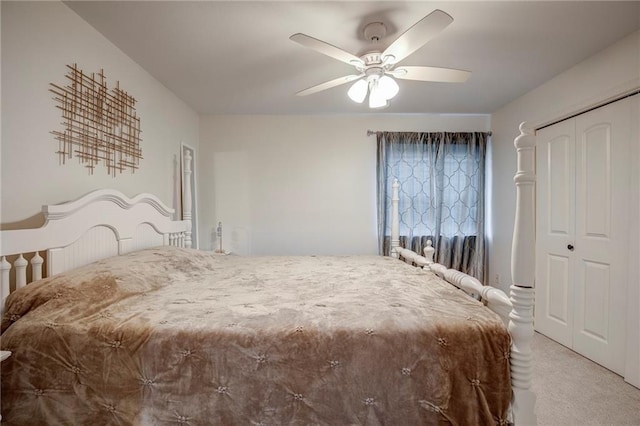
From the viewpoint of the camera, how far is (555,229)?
8.72 ft

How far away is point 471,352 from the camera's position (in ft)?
3.32

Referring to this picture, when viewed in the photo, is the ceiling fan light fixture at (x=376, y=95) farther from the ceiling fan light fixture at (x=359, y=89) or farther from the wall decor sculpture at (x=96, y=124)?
Result: the wall decor sculpture at (x=96, y=124)

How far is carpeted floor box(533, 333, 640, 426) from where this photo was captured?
1.66 metres

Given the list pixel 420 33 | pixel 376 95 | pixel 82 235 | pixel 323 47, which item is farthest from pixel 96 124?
pixel 420 33

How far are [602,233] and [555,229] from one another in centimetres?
44

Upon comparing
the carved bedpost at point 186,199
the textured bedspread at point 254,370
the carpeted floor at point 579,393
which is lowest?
the carpeted floor at point 579,393

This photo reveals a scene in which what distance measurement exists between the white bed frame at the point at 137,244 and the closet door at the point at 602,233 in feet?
4.17

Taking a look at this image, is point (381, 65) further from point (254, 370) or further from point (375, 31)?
point (254, 370)

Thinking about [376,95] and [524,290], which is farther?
[376,95]

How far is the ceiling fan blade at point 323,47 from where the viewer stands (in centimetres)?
152

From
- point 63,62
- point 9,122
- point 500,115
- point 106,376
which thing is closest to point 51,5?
point 63,62

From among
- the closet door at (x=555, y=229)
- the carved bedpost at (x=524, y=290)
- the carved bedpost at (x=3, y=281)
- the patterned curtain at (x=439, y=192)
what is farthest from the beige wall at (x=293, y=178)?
the carved bedpost at (x=524, y=290)

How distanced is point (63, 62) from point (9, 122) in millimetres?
533

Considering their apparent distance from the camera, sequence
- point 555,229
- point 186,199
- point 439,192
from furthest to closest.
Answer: point 439,192 < point 186,199 < point 555,229
